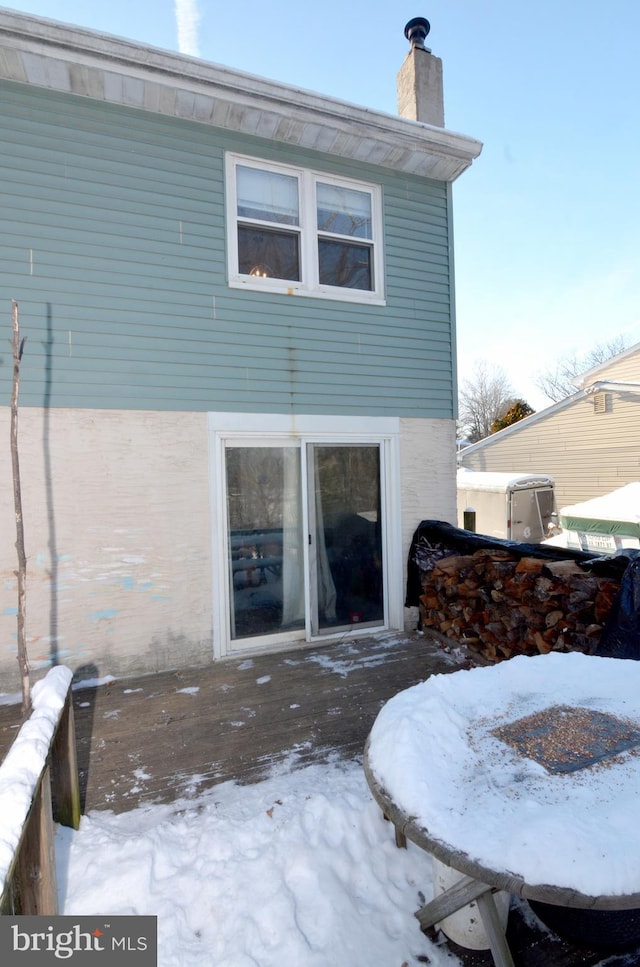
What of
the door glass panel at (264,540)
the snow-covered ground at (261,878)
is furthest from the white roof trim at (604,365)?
the snow-covered ground at (261,878)

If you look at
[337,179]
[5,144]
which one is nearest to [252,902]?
[5,144]

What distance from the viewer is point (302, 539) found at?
447 centimetres

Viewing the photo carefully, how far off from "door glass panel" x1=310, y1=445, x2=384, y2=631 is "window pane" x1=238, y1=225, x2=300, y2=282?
65.5 inches

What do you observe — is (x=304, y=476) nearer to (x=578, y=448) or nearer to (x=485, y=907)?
(x=485, y=907)

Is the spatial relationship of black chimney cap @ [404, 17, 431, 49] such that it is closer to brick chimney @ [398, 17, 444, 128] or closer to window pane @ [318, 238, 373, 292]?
brick chimney @ [398, 17, 444, 128]

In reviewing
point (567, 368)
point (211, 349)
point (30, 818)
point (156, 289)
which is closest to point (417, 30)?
point (156, 289)

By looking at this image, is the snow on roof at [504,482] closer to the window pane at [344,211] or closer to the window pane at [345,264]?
the window pane at [345,264]

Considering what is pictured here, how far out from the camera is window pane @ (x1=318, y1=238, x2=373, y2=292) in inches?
180

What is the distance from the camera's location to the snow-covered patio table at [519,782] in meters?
1.18

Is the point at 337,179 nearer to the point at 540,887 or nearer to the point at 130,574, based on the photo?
the point at 130,574


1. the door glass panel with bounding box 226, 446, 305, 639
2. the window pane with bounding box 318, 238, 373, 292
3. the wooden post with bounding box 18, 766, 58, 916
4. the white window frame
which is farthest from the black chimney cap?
the wooden post with bounding box 18, 766, 58, 916

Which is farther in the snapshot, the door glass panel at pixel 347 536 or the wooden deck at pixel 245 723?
the door glass panel at pixel 347 536

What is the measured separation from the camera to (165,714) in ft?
10.7

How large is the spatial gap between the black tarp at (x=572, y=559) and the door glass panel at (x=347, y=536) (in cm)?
39
